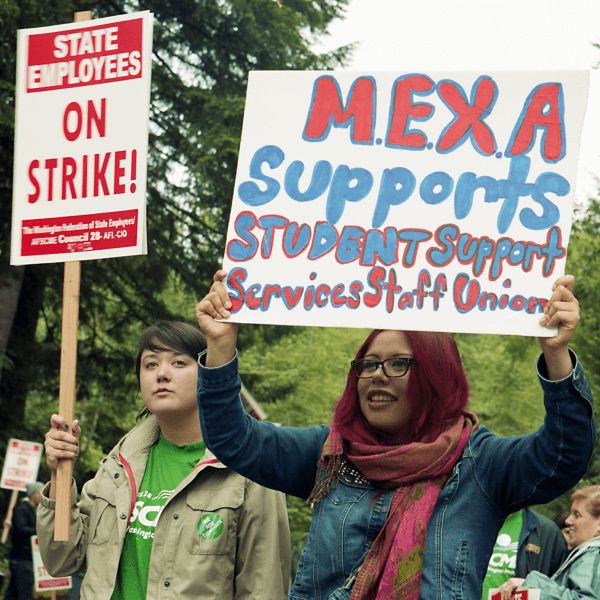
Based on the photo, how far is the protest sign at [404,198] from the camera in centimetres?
236

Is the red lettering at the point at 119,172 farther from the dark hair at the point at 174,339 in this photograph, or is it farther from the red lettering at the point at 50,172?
the dark hair at the point at 174,339

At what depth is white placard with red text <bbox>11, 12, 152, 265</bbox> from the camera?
3244 mm

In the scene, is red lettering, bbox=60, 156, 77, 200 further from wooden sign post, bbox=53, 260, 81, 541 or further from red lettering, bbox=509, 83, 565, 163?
red lettering, bbox=509, 83, 565, 163

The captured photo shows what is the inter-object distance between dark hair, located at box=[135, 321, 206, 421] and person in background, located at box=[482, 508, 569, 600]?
2.14 m

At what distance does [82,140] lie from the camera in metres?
3.32

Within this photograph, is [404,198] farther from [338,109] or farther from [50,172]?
[50,172]

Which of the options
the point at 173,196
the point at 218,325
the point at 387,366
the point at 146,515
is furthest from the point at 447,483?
the point at 173,196

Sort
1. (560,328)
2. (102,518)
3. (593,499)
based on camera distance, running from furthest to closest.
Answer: (593,499), (102,518), (560,328)

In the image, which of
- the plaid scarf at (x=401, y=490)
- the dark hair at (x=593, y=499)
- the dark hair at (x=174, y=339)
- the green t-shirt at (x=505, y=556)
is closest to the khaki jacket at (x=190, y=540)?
the dark hair at (x=174, y=339)

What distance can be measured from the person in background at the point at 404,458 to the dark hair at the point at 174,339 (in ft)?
2.87

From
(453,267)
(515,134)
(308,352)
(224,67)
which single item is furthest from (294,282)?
(308,352)

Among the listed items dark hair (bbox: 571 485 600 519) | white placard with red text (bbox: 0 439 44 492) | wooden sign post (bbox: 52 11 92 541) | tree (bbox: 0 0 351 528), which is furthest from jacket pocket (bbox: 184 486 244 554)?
tree (bbox: 0 0 351 528)

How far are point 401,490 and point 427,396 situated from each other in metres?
0.27

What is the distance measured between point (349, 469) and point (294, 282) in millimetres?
558
